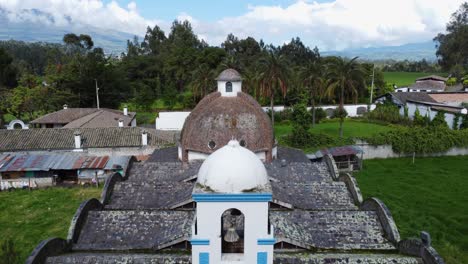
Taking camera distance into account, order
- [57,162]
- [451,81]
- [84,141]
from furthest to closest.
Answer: [451,81]
[84,141]
[57,162]

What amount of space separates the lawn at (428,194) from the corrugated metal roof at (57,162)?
17.8 metres

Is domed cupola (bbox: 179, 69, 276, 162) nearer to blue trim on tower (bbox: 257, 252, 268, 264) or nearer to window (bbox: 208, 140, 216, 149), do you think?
window (bbox: 208, 140, 216, 149)

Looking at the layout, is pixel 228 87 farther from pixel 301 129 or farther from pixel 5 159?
pixel 5 159

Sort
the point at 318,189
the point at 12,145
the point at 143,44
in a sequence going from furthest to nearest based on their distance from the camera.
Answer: the point at 143,44 < the point at 12,145 < the point at 318,189

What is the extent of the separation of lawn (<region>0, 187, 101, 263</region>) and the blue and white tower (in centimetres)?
1204

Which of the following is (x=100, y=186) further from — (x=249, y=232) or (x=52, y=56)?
(x=52, y=56)

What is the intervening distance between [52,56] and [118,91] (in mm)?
26760

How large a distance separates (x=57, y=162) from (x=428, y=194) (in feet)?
83.8

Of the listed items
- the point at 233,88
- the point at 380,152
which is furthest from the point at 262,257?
the point at 380,152

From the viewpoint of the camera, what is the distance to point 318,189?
1698 centimetres

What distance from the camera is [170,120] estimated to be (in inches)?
1754

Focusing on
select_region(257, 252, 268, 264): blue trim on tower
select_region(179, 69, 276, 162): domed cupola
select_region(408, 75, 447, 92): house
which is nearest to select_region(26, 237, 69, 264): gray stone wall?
select_region(257, 252, 268, 264): blue trim on tower

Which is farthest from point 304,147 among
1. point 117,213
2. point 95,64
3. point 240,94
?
point 95,64

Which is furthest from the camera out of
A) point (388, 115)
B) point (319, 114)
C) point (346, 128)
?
point (319, 114)
